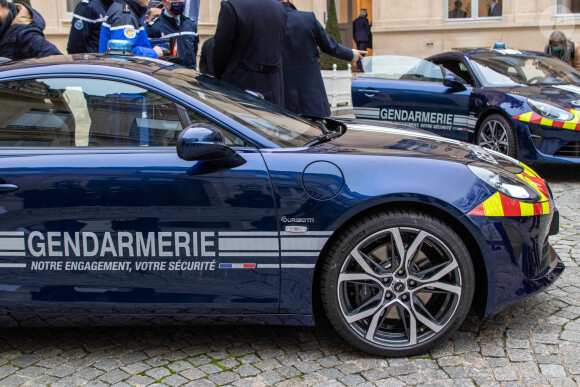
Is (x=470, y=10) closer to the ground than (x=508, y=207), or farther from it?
farther from it

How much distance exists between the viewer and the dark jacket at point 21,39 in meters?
6.21

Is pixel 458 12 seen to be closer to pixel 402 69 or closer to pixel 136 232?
pixel 402 69

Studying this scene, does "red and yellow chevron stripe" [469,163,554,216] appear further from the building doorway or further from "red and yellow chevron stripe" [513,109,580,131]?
the building doorway

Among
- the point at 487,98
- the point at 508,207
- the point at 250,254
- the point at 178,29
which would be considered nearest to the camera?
the point at 250,254

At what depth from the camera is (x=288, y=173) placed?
11.0 feet

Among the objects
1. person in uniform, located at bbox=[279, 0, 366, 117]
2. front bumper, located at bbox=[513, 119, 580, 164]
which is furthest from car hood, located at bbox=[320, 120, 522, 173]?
front bumper, located at bbox=[513, 119, 580, 164]

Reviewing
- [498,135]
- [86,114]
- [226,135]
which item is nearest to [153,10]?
[498,135]

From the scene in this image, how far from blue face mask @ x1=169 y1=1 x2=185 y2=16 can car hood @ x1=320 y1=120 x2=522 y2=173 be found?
4095 millimetres

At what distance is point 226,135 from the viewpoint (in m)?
3.46

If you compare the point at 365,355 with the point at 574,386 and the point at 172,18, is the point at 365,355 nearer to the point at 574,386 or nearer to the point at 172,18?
the point at 574,386

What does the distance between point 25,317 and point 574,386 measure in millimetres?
2542

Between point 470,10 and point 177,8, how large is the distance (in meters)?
13.2

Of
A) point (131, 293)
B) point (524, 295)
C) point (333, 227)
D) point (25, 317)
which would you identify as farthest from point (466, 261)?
point (25, 317)

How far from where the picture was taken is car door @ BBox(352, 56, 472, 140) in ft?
27.2
